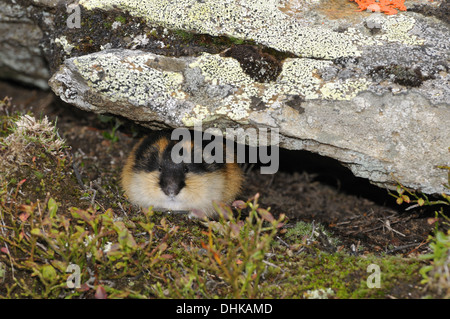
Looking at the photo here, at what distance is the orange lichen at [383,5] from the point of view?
475 cm

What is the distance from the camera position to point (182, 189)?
4.88 meters

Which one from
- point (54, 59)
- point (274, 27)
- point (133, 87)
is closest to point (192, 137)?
point (133, 87)

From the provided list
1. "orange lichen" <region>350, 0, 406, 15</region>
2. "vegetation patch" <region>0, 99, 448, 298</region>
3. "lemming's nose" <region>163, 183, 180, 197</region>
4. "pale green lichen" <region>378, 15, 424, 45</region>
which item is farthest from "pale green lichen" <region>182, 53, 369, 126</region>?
"vegetation patch" <region>0, 99, 448, 298</region>

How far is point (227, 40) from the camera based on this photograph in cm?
471

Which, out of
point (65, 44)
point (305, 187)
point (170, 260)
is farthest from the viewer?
point (305, 187)

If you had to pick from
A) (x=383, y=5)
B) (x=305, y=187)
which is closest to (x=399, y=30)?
(x=383, y=5)

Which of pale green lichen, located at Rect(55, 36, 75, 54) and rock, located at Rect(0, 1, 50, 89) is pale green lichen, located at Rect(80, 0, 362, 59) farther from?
rock, located at Rect(0, 1, 50, 89)

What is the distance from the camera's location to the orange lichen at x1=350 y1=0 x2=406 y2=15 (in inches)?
187

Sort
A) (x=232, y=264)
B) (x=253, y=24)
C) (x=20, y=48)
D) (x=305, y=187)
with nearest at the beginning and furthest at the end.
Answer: (x=232, y=264) → (x=253, y=24) → (x=305, y=187) → (x=20, y=48)

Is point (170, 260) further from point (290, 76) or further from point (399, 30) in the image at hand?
point (399, 30)

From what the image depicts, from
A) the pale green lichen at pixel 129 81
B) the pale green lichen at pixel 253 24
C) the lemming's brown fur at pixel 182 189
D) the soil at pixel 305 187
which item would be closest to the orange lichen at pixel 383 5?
the pale green lichen at pixel 253 24

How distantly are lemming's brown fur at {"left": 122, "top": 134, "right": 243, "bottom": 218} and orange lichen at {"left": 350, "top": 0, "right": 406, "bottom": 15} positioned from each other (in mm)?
2205

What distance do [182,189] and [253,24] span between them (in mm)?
1802

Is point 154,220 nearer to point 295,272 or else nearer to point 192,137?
point 192,137
